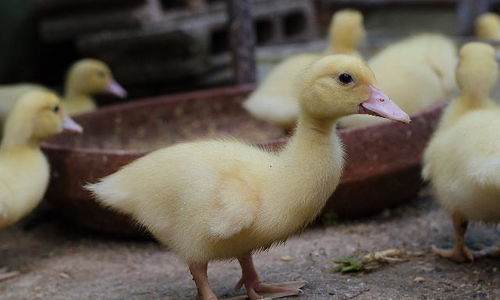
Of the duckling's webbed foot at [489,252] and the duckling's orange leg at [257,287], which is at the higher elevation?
the duckling's orange leg at [257,287]

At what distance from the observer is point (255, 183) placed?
99.4 inches

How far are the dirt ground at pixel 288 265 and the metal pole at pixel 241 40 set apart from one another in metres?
1.62

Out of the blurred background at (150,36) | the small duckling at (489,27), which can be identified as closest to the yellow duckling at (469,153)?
the small duckling at (489,27)

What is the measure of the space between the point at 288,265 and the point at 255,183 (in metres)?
0.85

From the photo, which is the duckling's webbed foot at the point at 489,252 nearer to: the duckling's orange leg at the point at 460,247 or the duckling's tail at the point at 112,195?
the duckling's orange leg at the point at 460,247

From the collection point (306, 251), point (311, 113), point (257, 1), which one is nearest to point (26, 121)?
point (306, 251)

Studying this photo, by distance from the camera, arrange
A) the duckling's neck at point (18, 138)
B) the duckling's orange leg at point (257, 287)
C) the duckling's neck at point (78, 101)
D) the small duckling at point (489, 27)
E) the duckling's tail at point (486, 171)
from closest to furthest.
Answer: the duckling's tail at point (486, 171), the duckling's orange leg at point (257, 287), the duckling's neck at point (18, 138), the small duckling at point (489, 27), the duckling's neck at point (78, 101)

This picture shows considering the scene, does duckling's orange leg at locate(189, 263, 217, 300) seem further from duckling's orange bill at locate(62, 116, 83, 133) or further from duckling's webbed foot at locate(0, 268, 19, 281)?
duckling's orange bill at locate(62, 116, 83, 133)

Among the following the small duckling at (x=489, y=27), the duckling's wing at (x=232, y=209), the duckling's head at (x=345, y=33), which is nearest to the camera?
the duckling's wing at (x=232, y=209)

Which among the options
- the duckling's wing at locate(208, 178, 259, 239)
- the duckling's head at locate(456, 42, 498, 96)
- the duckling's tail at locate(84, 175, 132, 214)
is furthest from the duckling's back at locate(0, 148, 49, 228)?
the duckling's head at locate(456, 42, 498, 96)

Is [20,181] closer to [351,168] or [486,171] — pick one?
[351,168]

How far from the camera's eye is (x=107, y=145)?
4.62m

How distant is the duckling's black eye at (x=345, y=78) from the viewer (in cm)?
254

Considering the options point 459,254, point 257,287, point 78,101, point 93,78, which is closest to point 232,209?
point 257,287
